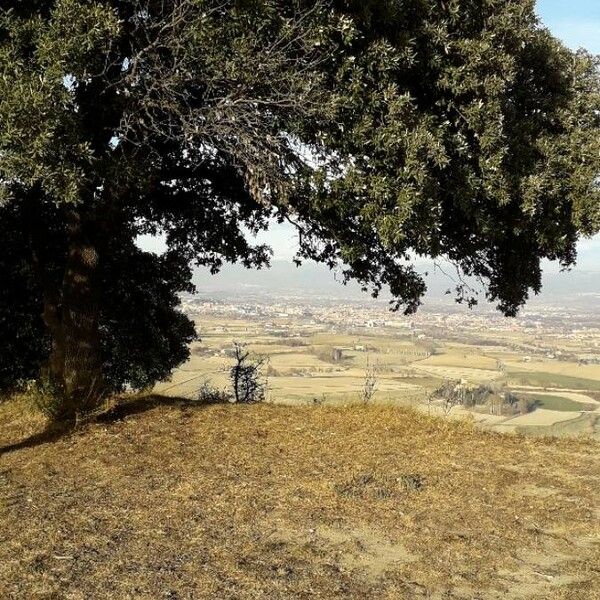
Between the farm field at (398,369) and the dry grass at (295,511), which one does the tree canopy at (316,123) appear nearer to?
the dry grass at (295,511)

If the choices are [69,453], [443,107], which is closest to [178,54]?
[443,107]

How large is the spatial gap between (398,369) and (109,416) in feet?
215

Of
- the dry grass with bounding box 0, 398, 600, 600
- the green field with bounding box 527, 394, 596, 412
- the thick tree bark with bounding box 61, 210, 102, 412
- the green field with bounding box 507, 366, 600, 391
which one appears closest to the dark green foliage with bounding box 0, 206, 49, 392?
the thick tree bark with bounding box 61, 210, 102, 412

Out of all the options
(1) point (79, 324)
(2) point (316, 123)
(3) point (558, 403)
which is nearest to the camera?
(2) point (316, 123)

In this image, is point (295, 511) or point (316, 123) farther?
point (316, 123)

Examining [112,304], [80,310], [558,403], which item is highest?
[80,310]

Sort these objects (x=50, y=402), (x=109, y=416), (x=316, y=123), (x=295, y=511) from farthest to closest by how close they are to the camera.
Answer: (x=109, y=416) → (x=50, y=402) → (x=316, y=123) → (x=295, y=511)

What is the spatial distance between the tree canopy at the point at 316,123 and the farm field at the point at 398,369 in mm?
20407

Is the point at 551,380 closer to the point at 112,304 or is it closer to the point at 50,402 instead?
the point at 112,304

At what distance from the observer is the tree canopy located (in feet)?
28.7

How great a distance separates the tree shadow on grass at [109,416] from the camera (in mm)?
10746

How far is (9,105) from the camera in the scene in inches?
303

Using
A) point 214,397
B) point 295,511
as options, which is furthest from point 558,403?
point 295,511

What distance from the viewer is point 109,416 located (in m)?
12.1
